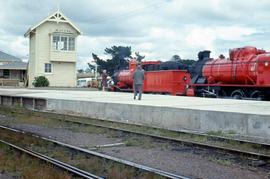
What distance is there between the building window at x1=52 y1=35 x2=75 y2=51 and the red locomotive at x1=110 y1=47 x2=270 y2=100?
905 inches

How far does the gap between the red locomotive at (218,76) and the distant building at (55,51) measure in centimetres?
2250

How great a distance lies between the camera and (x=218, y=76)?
25156 mm

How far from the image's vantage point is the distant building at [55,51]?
53094 mm

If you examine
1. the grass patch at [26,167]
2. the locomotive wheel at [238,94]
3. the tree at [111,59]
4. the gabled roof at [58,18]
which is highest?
the gabled roof at [58,18]

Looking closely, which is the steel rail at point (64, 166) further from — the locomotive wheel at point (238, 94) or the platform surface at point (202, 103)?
the locomotive wheel at point (238, 94)

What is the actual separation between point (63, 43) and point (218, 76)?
32.4 meters

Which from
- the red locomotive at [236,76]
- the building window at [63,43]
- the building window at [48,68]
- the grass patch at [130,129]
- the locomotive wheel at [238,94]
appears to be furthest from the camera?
the building window at [63,43]

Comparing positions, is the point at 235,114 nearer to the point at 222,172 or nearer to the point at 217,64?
the point at 222,172

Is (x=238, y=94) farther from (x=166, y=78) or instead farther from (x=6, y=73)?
(x=6, y=73)

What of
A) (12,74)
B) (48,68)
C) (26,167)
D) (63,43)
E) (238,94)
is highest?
(63,43)

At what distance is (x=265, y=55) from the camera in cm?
2291

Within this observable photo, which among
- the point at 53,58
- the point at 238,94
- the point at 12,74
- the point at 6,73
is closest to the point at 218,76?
the point at 238,94

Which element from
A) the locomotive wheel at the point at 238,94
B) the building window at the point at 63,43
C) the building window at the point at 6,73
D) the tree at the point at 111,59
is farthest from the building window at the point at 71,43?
the locomotive wheel at the point at 238,94

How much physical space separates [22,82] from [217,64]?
40.2 meters
